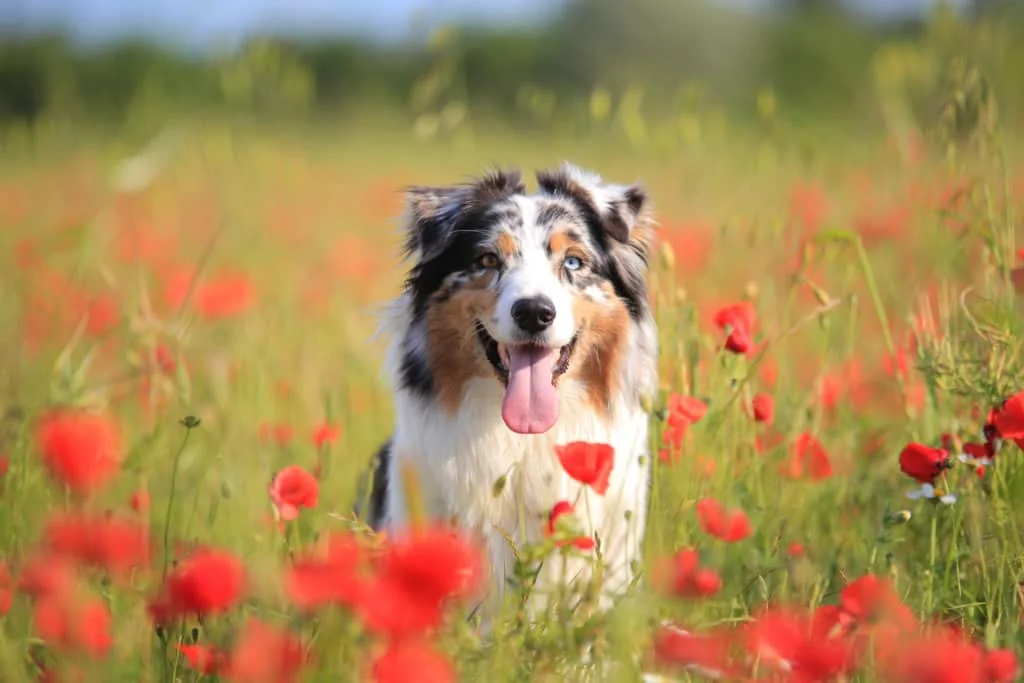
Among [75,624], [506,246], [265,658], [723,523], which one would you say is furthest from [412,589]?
[506,246]

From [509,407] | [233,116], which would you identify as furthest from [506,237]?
[233,116]

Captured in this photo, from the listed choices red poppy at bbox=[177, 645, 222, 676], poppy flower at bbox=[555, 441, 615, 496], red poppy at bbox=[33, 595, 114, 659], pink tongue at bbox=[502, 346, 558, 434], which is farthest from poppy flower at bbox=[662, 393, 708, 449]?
red poppy at bbox=[33, 595, 114, 659]

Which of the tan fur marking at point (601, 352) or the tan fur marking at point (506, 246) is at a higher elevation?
the tan fur marking at point (506, 246)

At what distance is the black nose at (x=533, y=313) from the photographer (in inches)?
111

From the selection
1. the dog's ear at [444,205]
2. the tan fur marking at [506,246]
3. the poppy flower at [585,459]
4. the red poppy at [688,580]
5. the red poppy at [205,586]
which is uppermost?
the dog's ear at [444,205]

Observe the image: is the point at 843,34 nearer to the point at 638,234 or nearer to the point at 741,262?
the point at 741,262

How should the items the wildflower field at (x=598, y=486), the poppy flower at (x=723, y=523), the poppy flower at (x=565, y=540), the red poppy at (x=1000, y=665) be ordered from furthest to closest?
the poppy flower at (x=723, y=523) < the poppy flower at (x=565, y=540) < the red poppy at (x=1000, y=665) < the wildflower field at (x=598, y=486)

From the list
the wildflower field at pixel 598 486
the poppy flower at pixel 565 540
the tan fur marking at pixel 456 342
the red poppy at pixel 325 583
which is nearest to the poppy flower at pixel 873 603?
the wildflower field at pixel 598 486

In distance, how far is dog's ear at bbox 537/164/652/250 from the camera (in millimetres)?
3336

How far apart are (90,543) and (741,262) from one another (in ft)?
16.0

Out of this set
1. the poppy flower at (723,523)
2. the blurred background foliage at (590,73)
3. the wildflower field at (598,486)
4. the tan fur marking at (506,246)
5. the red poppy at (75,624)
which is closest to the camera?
the red poppy at (75,624)

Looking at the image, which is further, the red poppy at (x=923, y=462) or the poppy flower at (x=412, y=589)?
the red poppy at (x=923, y=462)

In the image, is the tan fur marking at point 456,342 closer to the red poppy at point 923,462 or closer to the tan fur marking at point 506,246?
the tan fur marking at point 506,246

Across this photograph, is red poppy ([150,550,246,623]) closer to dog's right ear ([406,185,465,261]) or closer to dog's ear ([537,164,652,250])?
dog's right ear ([406,185,465,261])
